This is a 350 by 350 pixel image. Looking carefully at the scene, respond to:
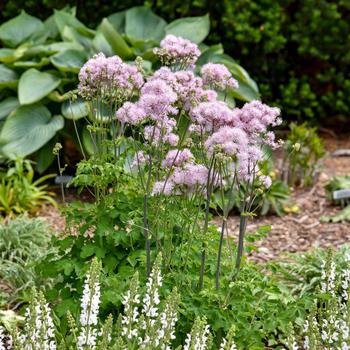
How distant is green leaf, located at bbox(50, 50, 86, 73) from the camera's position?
6.01 meters

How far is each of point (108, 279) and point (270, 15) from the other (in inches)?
192

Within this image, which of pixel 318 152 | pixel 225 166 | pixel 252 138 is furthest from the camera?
pixel 318 152

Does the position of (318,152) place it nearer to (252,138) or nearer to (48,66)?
(48,66)

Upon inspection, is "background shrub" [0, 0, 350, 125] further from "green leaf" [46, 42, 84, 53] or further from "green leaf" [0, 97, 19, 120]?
"green leaf" [0, 97, 19, 120]

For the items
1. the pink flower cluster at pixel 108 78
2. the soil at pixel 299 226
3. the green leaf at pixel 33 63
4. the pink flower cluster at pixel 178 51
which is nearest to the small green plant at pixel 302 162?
the soil at pixel 299 226

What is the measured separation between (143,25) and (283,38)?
1.43m

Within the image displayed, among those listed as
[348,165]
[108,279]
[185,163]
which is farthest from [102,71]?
[348,165]

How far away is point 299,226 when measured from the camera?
5633 mm

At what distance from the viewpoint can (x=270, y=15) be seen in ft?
24.2

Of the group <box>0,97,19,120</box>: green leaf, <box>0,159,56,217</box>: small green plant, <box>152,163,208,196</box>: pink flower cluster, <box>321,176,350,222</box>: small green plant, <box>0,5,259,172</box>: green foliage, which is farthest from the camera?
<box>0,97,19,120</box>: green leaf

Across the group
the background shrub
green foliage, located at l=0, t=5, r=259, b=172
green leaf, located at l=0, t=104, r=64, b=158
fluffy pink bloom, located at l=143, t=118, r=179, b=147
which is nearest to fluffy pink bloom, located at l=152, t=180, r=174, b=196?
fluffy pink bloom, located at l=143, t=118, r=179, b=147

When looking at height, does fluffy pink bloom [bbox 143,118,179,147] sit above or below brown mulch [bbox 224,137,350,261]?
above

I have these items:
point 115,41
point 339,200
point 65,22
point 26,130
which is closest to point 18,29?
point 65,22

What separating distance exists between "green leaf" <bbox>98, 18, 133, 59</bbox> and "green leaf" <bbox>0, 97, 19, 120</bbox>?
89cm
